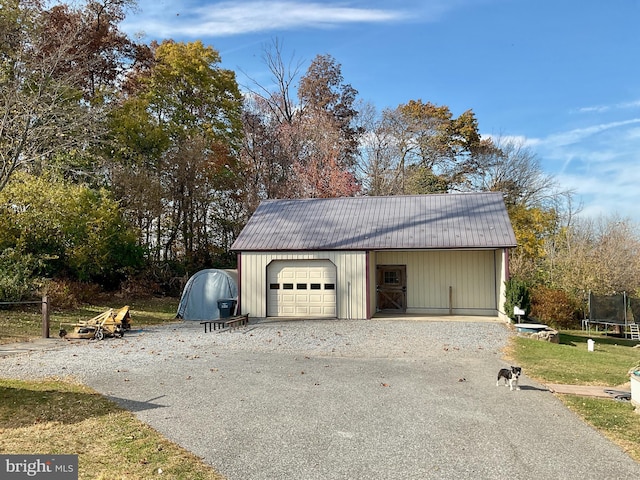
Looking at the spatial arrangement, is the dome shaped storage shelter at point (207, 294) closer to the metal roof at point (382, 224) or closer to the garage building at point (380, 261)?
the garage building at point (380, 261)

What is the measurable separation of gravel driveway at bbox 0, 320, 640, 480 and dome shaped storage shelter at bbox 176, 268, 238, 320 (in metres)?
5.47

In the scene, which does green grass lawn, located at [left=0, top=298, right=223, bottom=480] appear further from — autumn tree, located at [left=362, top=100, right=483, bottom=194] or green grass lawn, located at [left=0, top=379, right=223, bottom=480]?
autumn tree, located at [left=362, top=100, right=483, bottom=194]

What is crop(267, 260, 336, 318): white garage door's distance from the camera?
1705 centimetres

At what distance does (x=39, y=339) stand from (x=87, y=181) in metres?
12.9

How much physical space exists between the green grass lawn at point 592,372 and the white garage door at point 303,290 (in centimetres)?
674

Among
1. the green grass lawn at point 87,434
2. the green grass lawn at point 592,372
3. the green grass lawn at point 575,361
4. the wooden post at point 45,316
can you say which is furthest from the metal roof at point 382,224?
the green grass lawn at point 87,434

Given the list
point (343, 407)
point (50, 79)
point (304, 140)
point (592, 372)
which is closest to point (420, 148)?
point (304, 140)

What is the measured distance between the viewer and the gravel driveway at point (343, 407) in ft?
15.1

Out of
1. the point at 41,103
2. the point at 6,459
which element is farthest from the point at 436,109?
the point at 6,459

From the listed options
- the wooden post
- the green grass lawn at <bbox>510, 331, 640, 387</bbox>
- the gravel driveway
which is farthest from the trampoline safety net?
the wooden post

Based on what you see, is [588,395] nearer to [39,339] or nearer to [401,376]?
[401,376]

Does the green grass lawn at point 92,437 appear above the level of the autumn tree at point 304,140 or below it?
below

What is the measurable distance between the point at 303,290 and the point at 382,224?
4057 mm

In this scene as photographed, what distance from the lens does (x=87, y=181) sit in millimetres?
23312
